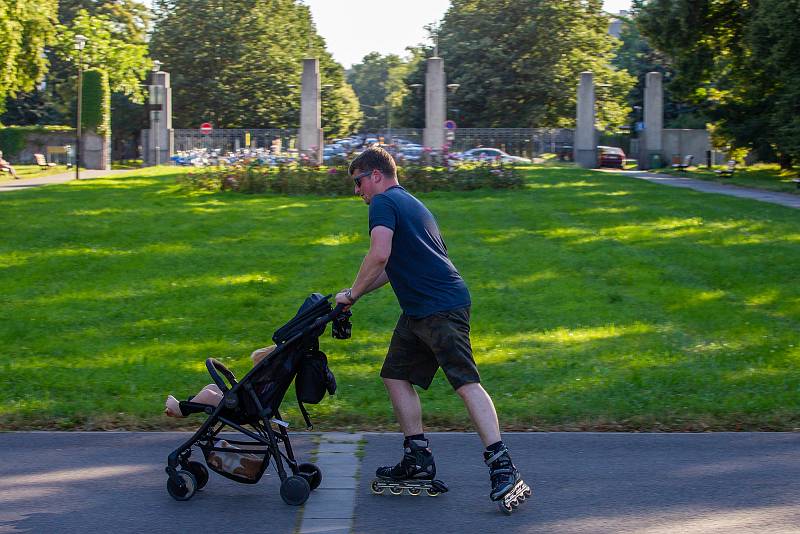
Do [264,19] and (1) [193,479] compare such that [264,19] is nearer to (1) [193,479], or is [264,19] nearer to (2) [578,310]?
(2) [578,310]

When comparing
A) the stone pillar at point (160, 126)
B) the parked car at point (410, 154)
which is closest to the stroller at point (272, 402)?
the parked car at point (410, 154)

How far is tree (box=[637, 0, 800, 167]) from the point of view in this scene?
33.8m

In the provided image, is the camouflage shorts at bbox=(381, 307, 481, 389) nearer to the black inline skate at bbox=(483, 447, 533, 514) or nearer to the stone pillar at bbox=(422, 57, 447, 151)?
the black inline skate at bbox=(483, 447, 533, 514)

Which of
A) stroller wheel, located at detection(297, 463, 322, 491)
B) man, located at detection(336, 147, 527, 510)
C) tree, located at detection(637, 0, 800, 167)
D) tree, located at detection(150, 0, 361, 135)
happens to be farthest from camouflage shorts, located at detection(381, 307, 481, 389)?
tree, located at detection(150, 0, 361, 135)

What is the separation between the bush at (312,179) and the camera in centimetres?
2678

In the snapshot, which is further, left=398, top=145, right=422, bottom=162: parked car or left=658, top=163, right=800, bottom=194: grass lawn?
left=658, top=163, right=800, bottom=194: grass lawn

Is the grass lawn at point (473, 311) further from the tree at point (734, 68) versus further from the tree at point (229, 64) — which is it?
the tree at point (229, 64)

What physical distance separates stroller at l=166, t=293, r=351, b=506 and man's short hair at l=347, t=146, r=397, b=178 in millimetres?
759

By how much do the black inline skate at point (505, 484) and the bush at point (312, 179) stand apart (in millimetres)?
20926

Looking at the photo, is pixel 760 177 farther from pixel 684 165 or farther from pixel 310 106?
pixel 310 106

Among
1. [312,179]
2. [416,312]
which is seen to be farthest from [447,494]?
[312,179]

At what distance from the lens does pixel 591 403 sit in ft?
26.2

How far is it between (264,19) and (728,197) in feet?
167

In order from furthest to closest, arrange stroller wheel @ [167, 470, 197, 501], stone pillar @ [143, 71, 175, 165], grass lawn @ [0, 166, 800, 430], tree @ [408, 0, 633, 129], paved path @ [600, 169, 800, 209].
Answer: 1. tree @ [408, 0, 633, 129]
2. stone pillar @ [143, 71, 175, 165]
3. paved path @ [600, 169, 800, 209]
4. grass lawn @ [0, 166, 800, 430]
5. stroller wheel @ [167, 470, 197, 501]
